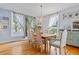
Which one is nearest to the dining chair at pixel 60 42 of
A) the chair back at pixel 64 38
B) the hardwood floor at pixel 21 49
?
the chair back at pixel 64 38

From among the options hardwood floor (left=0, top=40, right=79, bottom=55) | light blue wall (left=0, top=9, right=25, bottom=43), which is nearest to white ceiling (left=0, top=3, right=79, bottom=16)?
light blue wall (left=0, top=9, right=25, bottom=43)

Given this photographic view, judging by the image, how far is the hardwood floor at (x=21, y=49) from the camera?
7.45 ft

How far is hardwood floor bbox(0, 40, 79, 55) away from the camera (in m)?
2.27

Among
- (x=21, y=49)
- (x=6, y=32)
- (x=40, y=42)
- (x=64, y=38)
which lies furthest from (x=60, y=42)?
(x=6, y=32)

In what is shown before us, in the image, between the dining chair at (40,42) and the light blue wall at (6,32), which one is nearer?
the light blue wall at (6,32)

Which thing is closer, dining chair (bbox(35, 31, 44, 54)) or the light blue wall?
the light blue wall

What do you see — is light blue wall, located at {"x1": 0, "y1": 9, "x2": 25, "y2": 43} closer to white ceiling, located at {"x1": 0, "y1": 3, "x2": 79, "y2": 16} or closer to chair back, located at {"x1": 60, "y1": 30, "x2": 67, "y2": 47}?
white ceiling, located at {"x1": 0, "y1": 3, "x2": 79, "y2": 16}

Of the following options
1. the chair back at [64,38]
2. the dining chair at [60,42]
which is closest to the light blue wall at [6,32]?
the dining chair at [60,42]

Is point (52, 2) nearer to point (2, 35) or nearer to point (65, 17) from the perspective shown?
point (65, 17)

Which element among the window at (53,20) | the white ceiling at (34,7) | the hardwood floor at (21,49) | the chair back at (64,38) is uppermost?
the white ceiling at (34,7)

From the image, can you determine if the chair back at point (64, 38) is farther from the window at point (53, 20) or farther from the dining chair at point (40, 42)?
the dining chair at point (40, 42)

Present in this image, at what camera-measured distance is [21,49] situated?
2.33 meters

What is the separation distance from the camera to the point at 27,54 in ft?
Result: 7.58

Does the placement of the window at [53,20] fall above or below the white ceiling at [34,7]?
below
